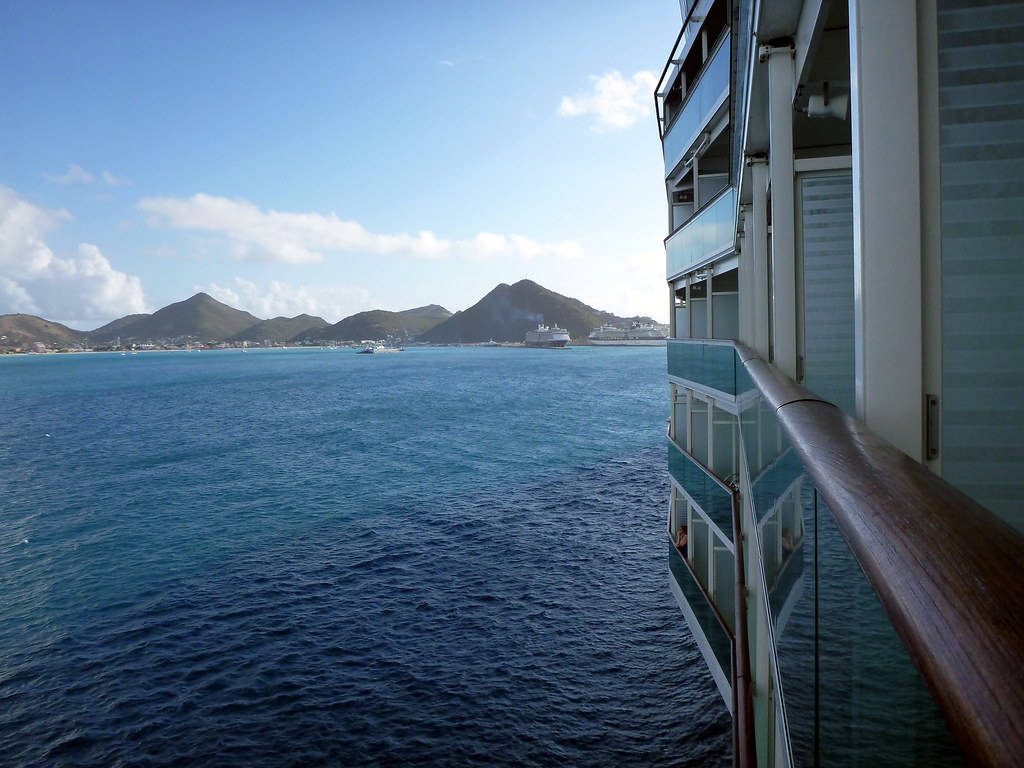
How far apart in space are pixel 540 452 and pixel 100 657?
2474 cm

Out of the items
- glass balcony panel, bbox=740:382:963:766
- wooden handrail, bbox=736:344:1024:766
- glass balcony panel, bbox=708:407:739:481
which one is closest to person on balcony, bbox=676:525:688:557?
glass balcony panel, bbox=708:407:739:481

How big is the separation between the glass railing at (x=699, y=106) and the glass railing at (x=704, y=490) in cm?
526

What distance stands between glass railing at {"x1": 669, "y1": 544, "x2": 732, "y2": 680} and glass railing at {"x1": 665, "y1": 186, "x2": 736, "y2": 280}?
16.1 feet

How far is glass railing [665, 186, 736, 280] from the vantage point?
30.4 feet

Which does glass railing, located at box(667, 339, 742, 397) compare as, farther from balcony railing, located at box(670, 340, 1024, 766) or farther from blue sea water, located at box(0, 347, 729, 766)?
blue sea water, located at box(0, 347, 729, 766)

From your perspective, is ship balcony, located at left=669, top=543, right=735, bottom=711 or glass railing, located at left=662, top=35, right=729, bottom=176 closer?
ship balcony, located at left=669, top=543, right=735, bottom=711

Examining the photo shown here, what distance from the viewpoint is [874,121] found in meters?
2.01

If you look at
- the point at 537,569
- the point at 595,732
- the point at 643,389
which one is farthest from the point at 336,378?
the point at 595,732

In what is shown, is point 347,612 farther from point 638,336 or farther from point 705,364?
point 638,336

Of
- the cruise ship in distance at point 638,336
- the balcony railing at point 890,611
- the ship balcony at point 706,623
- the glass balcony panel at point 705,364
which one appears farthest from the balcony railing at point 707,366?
the cruise ship in distance at point 638,336

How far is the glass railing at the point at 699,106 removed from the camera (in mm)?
9820

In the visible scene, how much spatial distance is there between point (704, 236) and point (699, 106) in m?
2.21

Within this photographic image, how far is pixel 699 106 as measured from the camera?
11.1 m

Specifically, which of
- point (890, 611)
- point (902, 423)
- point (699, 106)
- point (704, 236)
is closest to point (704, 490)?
point (704, 236)
